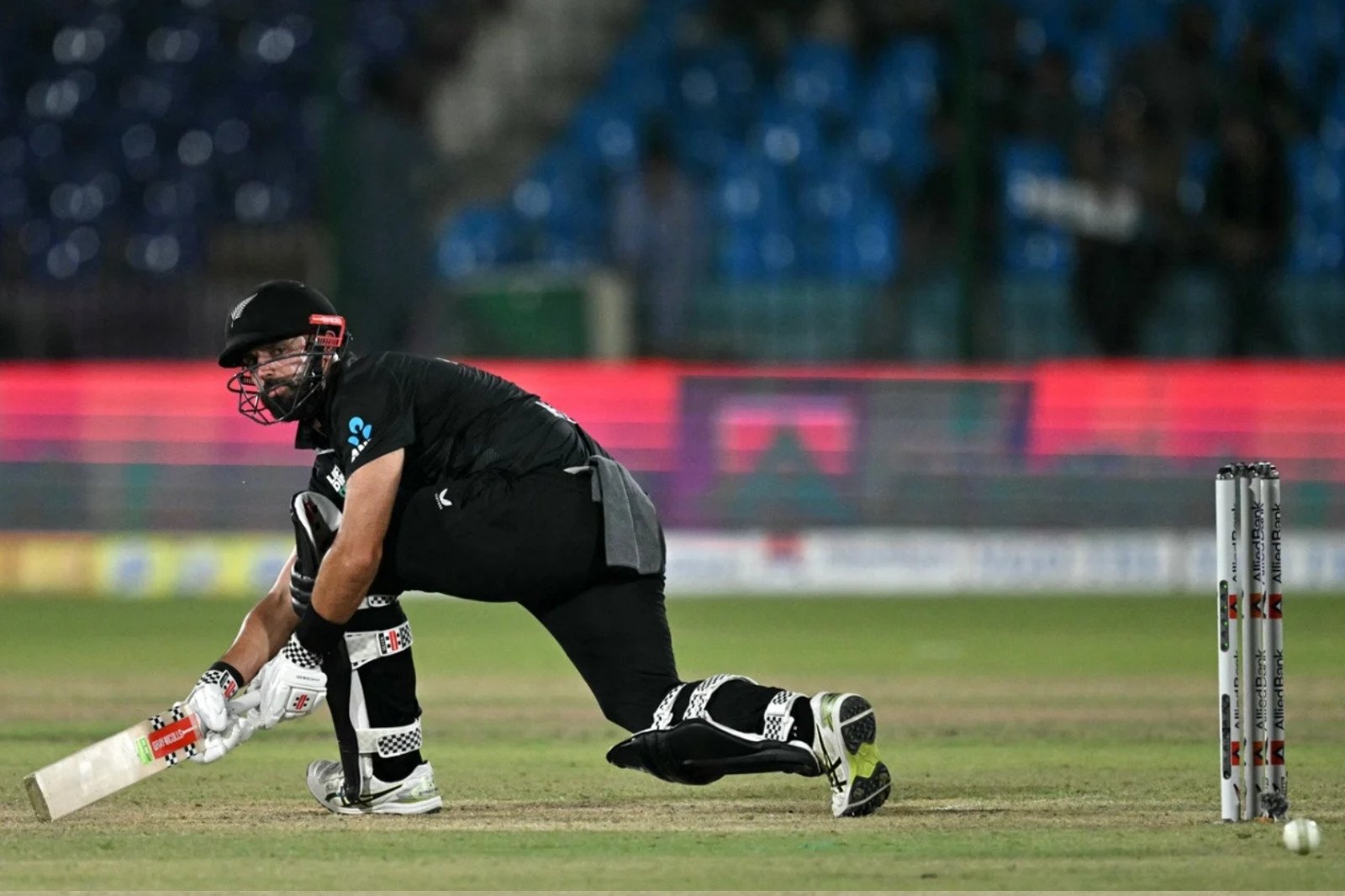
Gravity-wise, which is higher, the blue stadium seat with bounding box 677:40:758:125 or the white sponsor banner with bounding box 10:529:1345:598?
the blue stadium seat with bounding box 677:40:758:125

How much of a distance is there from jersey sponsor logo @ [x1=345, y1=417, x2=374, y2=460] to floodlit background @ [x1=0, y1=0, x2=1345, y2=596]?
8879 mm

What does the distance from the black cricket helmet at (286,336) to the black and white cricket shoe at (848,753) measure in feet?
4.97

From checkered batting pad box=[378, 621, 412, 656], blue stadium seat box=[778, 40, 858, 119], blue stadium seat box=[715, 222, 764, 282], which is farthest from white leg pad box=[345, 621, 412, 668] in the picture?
blue stadium seat box=[778, 40, 858, 119]

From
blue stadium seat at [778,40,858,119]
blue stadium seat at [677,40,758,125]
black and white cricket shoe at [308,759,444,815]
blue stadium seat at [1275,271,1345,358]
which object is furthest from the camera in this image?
blue stadium seat at [677,40,758,125]

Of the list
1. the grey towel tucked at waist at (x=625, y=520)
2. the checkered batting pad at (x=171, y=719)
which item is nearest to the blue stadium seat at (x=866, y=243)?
the grey towel tucked at waist at (x=625, y=520)

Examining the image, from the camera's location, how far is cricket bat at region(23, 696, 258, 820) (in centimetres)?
553

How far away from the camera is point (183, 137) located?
60.3 ft

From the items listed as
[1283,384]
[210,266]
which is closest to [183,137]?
[210,266]

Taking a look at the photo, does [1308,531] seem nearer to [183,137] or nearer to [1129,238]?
[1129,238]

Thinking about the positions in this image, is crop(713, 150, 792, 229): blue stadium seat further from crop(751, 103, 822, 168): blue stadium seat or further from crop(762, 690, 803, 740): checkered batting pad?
crop(762, 690, 803, 740): checkered batting pad

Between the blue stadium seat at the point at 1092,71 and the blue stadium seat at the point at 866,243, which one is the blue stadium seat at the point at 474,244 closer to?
the blue stadium seat at the point at 866,243

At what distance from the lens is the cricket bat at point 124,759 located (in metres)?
5.53

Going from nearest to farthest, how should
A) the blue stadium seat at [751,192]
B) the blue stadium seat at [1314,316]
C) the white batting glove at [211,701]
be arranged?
the white batting glove at [211,701], the blue stadium seat at [1314,316], the blue stadium seat at [751,192]

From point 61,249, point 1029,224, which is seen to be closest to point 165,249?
point 61,249
